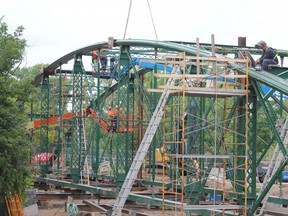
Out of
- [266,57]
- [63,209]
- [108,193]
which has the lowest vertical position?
[63,209]

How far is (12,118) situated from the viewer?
23.9 m

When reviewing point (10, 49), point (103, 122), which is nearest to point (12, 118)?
point (10, 49)

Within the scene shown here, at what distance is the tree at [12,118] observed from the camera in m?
23.1

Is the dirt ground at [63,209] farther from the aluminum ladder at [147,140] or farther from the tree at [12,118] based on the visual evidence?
the aluminum ladder at [147,140]

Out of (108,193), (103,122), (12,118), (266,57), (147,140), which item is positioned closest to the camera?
(266,57)

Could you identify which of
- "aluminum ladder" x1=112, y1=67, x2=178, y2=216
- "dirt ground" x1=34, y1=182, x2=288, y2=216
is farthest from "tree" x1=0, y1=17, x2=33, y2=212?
"dirt ground" x1=34, y1=182, x2=288, y2=216

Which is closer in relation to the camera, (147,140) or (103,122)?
(147,140)

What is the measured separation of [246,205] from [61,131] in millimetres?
18529

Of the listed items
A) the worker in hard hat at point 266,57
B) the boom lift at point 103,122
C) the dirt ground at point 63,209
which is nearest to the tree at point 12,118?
the dirt ground at point 63,209

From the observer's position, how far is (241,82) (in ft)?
70.4

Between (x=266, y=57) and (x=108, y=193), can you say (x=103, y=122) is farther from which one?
(x=266, y=57)

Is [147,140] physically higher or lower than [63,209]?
higher

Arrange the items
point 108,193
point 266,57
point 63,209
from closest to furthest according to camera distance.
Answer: point 266,57
point 108,193
point 63,209

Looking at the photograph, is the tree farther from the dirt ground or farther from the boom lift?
the boom lift
